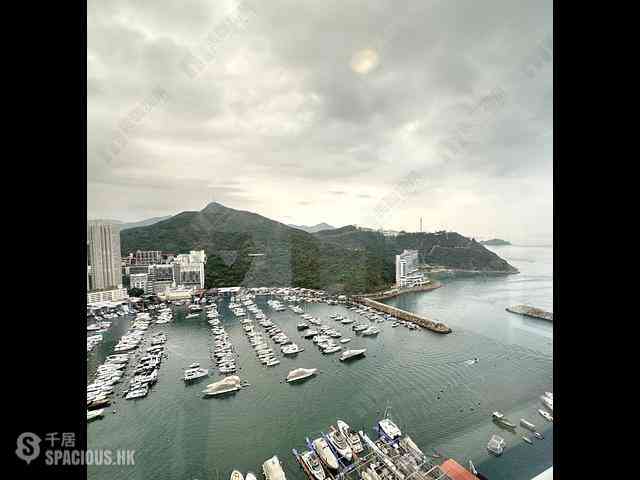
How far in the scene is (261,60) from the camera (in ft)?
6.76

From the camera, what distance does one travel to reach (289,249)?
2586 millimetres

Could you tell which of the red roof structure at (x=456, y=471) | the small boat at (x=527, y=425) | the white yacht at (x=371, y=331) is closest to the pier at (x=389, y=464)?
the red roof structure at (x=456, y=471)

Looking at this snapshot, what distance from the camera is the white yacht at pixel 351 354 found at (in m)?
2.83

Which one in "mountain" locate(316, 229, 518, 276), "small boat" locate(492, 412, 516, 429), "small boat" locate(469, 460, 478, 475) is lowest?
"small boat" locate(469, 460, 478, 475)

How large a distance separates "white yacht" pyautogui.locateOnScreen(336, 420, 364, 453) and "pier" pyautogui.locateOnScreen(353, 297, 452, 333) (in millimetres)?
1087

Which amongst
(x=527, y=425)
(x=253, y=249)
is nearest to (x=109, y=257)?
(x=253, y=249)

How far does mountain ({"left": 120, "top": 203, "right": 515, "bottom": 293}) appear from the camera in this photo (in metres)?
2.16

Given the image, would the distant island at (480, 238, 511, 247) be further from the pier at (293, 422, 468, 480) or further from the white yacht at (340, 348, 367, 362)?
the pier at (293, 422, 468, 480)

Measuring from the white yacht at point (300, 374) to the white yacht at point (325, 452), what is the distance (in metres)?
0.51

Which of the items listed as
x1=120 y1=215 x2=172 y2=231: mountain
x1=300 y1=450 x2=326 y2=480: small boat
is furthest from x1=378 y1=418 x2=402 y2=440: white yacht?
x1=120 y1=215 x2=172 y2=231: mountain
